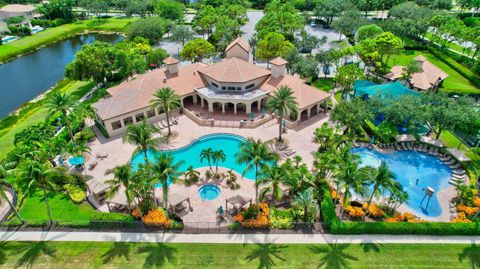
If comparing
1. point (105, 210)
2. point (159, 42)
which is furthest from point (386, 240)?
point (159, 42)

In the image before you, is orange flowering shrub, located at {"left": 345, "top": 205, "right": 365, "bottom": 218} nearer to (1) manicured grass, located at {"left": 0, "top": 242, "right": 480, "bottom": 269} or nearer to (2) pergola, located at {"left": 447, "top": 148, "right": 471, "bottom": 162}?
(1) manicured grass, located at {"left": 0, "top": 242, "right": 480, "bottom": 269}

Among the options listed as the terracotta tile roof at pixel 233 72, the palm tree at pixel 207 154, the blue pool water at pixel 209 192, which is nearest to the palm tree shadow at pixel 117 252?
the blue pool water at pixel 209 192

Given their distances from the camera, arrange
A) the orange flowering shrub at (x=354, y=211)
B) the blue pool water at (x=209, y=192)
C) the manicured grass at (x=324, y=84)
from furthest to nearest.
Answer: the manicured grass at (x=324, y=84) < the blue pool water at (x=209, y=192) < the orange flowering shrub at (x=354, y=211)

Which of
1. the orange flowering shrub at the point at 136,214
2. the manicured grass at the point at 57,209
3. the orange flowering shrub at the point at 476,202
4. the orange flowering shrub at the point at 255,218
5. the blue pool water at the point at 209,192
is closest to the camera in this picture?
the orange flowering shrub at the point at 255,218

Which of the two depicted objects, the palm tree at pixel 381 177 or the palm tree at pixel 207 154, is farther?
the palm tree at pixel 207 154

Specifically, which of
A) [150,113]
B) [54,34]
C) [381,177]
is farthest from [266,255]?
[54,34]

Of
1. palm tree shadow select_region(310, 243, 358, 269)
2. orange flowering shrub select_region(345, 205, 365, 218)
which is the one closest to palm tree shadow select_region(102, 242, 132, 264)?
palm tree shadow select_region(310, 243, 358, 269)

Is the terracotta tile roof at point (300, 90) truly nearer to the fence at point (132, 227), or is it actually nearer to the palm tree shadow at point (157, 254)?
the fence at point (132, 227)

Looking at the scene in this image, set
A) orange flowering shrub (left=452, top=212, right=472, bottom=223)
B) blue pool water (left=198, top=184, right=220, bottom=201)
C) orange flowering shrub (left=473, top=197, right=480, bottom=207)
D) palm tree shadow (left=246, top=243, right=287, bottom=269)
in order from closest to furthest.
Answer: palm tree shadow (left=246, top=243, right=287, bottom=269)
orange flowering shrub (left=452, top=212, right=472, bottom=223)
orange flowering shrub (left=473, top=197, right=480, bottom=207)
blue pool water (left=198, top=184, right=220, bottom=201)

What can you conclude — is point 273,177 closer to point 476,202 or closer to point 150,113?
point 476,202
